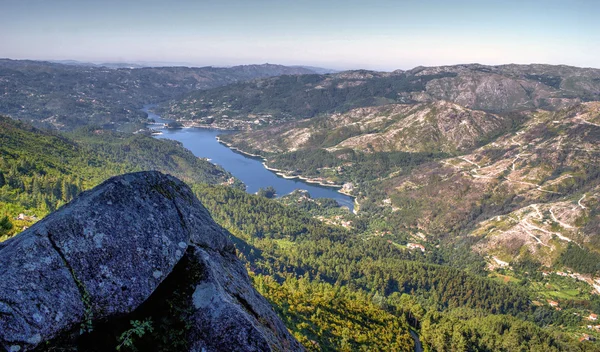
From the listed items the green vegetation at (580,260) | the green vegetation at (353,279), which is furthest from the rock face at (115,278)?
the green vegetation at (580,260)

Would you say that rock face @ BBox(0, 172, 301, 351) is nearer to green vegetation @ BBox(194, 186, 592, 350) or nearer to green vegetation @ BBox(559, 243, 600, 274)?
green vegetation @ BBox(194, 186, 592, 350)

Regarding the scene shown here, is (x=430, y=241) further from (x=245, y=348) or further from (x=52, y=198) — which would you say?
(x=245, y=348)

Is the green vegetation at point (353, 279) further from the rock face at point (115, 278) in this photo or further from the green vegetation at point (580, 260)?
the green vegetation at point (580, 260)

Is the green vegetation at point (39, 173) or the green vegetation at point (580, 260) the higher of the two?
the green vegetation at point (39, 173)

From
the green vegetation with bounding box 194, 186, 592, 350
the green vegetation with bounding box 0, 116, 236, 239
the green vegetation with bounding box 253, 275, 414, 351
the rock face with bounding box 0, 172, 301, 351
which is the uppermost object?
the rock face with bounding box 0, 172, 301, 351

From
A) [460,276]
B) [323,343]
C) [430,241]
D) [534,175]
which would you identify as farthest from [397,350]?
[534,175]

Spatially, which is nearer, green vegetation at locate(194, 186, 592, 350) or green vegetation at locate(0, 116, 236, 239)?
green vegetation at locate(194, 186, 592, 350)

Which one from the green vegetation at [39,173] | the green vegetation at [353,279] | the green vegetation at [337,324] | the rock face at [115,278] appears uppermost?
the rock face at [115,278]

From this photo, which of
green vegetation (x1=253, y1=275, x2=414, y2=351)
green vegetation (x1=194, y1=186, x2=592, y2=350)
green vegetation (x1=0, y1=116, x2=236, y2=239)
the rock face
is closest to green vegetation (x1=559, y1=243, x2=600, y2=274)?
green vegetation (x1=194, y1=186, x2=592, y2=350)
